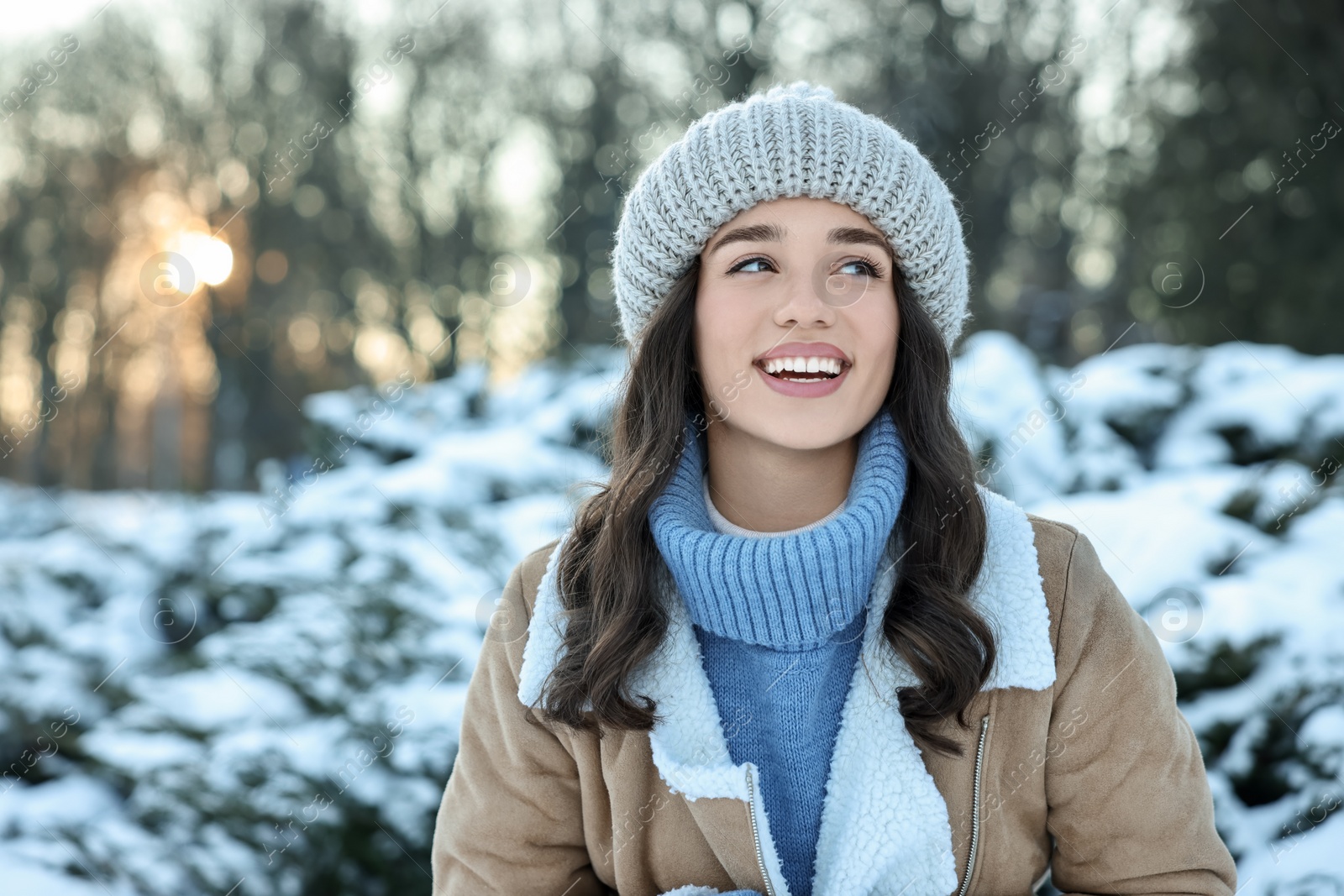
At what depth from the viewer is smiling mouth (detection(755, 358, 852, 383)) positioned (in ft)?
6.23

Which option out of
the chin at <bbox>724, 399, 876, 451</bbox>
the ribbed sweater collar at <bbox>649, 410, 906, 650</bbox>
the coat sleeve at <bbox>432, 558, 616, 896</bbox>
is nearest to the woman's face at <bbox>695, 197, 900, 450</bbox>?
the chin at <bbox>724, 399, 876, 451</bbox>

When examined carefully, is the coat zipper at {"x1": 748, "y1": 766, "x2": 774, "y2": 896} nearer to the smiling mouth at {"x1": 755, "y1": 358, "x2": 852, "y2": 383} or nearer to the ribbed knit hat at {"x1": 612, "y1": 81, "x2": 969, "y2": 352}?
the smiling mouth at {"x1": 755, "y1": 358, "x2": 852, "y2": 383}

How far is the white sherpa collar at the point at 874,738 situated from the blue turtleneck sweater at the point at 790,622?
0.04 meters

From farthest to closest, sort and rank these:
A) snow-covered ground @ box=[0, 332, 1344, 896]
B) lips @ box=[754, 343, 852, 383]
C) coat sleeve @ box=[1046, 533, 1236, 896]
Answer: snow-covered ground @ box=[0, 332, 1344, 896], lips @ box=[754, 343, 852, 383], coat sleeve @ box=[1046, 533, 1236, 896]

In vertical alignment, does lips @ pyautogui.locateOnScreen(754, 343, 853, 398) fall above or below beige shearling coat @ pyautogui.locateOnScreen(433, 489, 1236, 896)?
above

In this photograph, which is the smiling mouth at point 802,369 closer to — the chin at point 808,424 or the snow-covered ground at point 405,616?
the chin at point 808,424

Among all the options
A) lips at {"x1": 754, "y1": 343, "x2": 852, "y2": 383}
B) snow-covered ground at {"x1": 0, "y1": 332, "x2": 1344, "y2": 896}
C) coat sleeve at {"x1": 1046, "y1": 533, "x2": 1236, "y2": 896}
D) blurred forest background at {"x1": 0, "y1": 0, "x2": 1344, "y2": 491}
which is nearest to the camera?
coat sleeve at {"x1": 1046, "y1": 533, "x2": 1236, "y2": 896}

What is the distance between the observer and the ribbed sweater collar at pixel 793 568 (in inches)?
71.5

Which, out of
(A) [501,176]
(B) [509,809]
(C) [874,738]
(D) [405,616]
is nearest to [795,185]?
(C) [874,738]

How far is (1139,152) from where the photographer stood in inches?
430

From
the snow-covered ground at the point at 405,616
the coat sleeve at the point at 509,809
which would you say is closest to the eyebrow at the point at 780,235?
the snow-covered ground at the point at 405,616

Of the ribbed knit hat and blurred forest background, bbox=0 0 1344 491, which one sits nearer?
the ribbed knit hat

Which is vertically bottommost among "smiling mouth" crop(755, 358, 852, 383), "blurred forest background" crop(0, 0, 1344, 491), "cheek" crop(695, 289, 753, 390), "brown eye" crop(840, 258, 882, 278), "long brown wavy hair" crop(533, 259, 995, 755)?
"long brown wavy hair" crop(533, 259, 995, 755)

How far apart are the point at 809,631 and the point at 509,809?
25.2 inches
